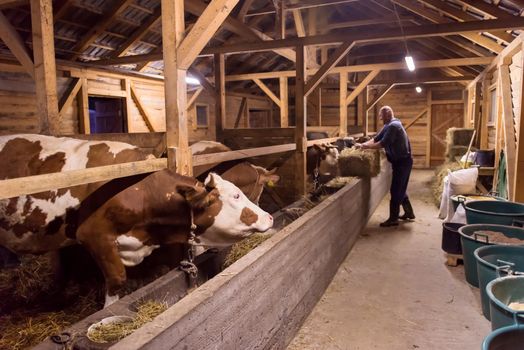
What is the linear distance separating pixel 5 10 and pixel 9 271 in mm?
4654

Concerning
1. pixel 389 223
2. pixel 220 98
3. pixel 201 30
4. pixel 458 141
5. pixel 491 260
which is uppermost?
pixel 201 30

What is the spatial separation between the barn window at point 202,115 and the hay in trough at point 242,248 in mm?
9155

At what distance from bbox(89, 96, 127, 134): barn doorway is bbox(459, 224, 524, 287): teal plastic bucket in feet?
25.3

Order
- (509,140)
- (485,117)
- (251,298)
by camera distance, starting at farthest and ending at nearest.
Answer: (485,117)
(509,140)
(251,298)

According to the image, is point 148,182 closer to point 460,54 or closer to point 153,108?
point 153,108

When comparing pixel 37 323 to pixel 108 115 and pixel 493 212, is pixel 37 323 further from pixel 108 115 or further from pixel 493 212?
pixel 108 115

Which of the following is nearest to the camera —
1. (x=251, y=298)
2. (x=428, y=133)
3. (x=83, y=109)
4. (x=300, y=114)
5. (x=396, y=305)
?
(x=251, y=298)

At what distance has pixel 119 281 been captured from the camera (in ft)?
8.86

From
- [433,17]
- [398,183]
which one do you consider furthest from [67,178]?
[433,17]

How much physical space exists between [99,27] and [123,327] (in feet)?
23.2

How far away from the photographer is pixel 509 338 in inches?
78.1

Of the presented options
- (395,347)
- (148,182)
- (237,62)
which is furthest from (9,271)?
(237,62)

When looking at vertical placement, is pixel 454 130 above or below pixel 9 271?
above

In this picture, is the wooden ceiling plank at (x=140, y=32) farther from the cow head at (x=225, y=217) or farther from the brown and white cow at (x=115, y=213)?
the cow head at (x=225, y=217)
